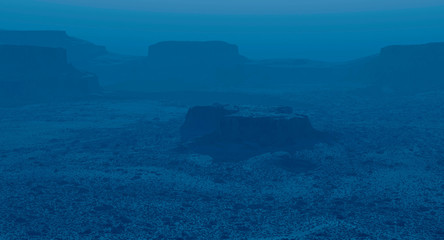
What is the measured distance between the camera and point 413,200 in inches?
1118

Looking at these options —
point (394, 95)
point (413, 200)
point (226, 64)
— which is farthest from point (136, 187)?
point (226, 64)

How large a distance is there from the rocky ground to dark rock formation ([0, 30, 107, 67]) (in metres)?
61.8

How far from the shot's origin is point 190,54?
346ft

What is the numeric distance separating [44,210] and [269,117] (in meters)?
20.1

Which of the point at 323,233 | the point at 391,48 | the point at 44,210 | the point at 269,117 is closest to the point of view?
Result: the point at 323,233

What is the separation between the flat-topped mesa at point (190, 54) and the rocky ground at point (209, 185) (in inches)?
2103

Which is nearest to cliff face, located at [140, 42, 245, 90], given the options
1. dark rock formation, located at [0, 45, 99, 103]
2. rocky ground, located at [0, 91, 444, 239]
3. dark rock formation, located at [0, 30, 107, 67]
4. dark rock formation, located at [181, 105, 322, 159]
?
dark rock formation, located at [0, 30, 107, 67]

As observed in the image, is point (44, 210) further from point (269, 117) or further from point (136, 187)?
point (269, 117)

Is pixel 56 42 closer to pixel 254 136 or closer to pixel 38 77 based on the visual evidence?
pixel 38 77

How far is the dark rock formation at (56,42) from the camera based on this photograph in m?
109

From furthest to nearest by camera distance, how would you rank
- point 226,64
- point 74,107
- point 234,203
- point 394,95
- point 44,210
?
point 226,64, point 394,95, point 74,107, point 234,203, point 44,210

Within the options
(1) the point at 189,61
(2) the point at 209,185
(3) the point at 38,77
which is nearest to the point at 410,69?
(1) the point at 189,61

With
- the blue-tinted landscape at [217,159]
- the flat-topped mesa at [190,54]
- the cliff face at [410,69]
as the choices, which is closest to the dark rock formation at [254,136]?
the blue-tinted landscape at [217,159]

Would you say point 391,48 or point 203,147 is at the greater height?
point 391,48
